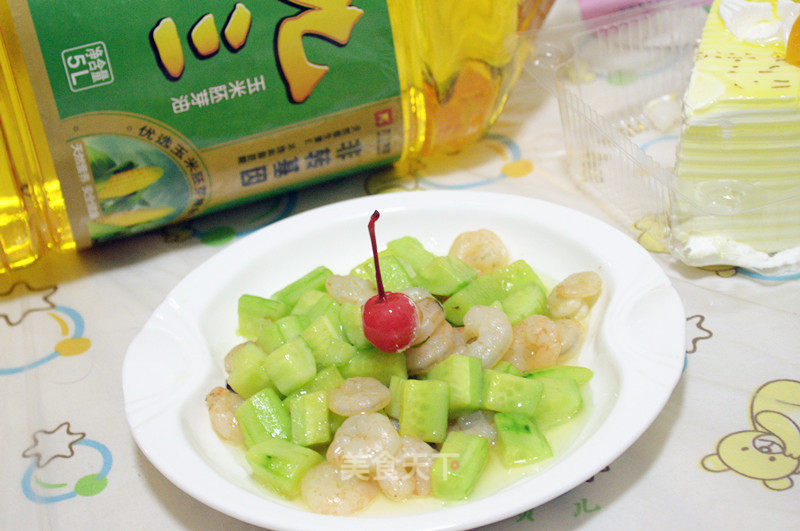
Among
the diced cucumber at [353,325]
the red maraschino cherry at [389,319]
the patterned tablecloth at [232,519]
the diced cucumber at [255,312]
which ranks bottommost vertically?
the patterned tablecloth at [232,519]

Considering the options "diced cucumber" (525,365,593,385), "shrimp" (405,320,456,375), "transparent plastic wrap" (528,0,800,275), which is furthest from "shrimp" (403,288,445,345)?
"transparent plastic wrap" (528,0,800,275)

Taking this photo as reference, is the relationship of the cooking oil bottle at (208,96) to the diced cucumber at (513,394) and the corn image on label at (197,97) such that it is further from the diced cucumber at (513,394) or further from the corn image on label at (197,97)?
the diced cucumber at (513,394)

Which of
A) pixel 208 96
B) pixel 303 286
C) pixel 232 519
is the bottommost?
pixel 232 519

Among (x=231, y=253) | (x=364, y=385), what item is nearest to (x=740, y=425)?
(x=364, y=385)

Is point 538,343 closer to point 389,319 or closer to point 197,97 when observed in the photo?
point 389,319

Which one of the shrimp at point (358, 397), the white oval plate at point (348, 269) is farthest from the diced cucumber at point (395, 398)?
the white oval plate at point (348, 269)

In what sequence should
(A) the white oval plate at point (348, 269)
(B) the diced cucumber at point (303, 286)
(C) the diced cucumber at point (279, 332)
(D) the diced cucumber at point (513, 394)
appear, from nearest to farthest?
(A) the white oval plate at point (348, 269) < (D) the diced cucumber at point (513, 394) < (C) the diced cucumber at point (279, 332) < (B) the diced cucumber at point (303, 286)

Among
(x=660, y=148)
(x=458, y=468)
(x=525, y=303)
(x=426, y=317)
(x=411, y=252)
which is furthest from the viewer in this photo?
(x=660, y=148)

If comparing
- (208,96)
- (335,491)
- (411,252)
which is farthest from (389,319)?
(208,96)
